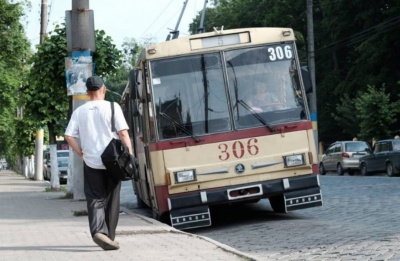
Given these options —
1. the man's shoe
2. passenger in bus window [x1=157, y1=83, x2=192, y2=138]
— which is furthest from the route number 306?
the man's shoe

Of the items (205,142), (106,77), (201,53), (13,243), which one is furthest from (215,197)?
(106,77)

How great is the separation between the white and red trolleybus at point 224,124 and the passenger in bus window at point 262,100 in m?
0.02

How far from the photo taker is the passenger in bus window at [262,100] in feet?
51.3

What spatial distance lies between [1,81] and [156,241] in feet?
145

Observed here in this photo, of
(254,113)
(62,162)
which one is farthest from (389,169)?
(254,113)

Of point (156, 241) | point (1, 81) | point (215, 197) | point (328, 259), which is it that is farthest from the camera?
point (1, 81)

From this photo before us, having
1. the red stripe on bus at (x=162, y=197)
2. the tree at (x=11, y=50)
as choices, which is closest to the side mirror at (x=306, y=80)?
the red stripe on bus at (x=162, y=197)

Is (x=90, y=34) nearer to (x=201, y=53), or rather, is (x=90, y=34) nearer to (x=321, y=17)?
(x=201, y=53)

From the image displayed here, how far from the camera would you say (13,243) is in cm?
1262

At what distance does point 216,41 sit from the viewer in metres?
16.0

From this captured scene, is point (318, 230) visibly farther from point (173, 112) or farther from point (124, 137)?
point (124, 137)

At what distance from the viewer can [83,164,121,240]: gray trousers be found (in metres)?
11.0

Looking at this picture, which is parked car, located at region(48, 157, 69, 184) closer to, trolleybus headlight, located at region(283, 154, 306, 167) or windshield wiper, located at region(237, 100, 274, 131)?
windshield wiper, located at region(237, 100, 274, 131)

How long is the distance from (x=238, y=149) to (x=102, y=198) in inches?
185
